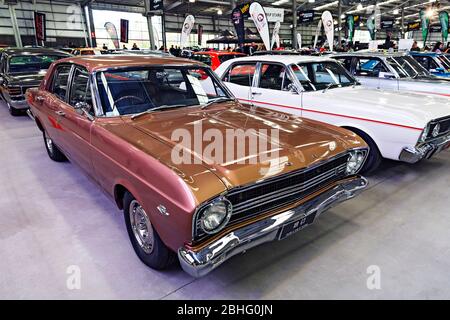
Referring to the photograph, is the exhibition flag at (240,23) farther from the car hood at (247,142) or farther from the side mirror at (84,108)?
the side mirror at (84,108)

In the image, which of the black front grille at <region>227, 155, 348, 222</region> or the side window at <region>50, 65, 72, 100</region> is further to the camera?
the side window at <region>50, 65, 72, 100</region>

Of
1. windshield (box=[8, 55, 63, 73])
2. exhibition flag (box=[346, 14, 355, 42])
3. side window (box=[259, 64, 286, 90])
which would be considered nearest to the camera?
side window (box=[259, 64, 286, 90])

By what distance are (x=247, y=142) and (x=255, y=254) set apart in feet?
3.03

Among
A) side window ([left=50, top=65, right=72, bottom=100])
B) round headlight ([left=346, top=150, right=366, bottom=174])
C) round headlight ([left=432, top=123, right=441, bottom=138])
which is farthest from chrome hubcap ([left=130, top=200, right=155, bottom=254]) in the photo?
round headlight ([left=432, top=123, right=441, bottom=138])

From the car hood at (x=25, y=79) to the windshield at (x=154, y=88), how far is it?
5.47 metres

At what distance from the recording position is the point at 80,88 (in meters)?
3.10

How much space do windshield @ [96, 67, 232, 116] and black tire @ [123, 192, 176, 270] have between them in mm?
822

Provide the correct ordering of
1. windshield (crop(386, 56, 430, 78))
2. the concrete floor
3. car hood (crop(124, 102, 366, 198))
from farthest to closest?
1. windshield (crop(386, 56, 430, 78))
2. the concrete floor
3. car hood (crop(124, 102, 366, 198))

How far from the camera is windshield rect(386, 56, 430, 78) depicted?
20.0 feet

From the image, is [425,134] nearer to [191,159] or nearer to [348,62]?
[191,159]

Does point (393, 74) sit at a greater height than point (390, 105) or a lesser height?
greater

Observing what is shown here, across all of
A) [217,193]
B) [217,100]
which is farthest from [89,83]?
[217,193]

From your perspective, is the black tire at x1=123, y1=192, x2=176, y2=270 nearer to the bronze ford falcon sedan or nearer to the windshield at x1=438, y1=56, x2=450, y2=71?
the bronze ford falcon sedan

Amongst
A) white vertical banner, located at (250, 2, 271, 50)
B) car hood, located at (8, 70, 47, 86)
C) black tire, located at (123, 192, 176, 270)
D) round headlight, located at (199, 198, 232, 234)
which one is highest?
white vertical banner, located at (250, 2, 271, 50)
